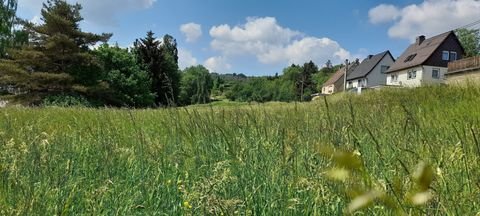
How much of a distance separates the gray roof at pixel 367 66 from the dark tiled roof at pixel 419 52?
24.2ft

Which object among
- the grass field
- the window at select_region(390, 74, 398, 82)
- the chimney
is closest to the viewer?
the grass field

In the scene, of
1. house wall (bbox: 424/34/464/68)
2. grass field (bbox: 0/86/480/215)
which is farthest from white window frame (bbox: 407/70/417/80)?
grass field (bbox: 0/86/480/215)

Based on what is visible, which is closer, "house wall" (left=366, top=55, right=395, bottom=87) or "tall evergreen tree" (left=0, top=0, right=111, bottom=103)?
"tall evergreen tree" (left=0, top=0, right=111, bottom=103)

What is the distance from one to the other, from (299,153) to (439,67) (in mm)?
53759

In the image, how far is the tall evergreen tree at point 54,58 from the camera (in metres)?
Answer: 32.9

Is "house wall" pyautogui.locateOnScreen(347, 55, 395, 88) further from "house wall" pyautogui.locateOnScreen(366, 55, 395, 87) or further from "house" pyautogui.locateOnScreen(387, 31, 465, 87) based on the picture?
"house" pyautogui.locateOnScreen(387, 31, 465, 87)

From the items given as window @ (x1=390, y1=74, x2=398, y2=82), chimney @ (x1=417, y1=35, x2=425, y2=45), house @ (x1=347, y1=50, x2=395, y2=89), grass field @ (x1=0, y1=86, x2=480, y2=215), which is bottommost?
grass field @ (x1=0, y1=86, x2=480, y2=215)

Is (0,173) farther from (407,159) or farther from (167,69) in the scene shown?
(167,69)

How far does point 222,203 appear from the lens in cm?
142

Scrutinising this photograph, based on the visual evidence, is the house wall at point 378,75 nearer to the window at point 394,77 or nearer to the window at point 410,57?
the window at point 394,77

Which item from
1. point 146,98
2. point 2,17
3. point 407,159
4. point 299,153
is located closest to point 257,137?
point 299,153

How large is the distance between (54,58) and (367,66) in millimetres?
52769

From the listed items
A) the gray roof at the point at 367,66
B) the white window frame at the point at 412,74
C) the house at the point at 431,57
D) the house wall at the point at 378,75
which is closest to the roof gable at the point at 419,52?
the house at the point at 431,57

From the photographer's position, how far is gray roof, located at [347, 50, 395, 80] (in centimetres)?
6488
